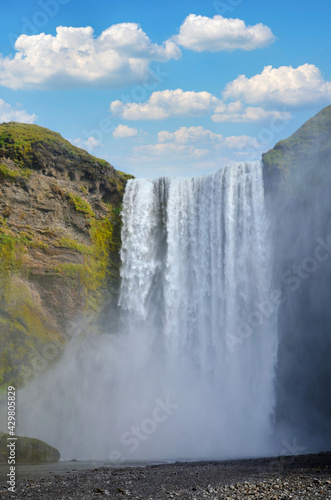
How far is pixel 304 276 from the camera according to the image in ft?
92.1

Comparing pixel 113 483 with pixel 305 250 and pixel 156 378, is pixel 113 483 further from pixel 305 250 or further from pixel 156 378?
pixel 305 250

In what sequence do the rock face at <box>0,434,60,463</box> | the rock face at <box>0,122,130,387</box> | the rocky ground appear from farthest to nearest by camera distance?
1. the rock face at <box>0,122,130,387</box>
2. the rock face at <box>0,434,60,463</box>
3. the rocky ground

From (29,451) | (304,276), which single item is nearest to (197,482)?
(29,451)

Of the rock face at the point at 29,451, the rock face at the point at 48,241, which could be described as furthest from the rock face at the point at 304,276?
the rock face at the point at 29,451

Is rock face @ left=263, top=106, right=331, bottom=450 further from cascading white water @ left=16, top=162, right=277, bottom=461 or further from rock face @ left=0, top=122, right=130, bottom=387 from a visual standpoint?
rock face @ left=0, top=122, right=130, bottom=387

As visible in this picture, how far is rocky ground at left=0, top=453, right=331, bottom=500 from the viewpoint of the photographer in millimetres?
14016

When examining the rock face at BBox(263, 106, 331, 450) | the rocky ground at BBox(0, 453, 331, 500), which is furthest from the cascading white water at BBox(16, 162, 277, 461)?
the rocky ground at BBox(0, 453, 331, 500)

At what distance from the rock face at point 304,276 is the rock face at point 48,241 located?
39.8 ft

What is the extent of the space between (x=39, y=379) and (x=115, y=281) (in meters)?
8.49

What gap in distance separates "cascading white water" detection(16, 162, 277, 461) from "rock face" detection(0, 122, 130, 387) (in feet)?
4.87

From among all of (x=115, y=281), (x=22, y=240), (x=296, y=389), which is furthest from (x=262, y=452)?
(x=22, y=240)

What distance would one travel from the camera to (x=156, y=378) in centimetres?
3114

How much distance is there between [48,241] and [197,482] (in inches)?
790

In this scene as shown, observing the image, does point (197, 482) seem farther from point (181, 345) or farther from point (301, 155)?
point (301, 155)
